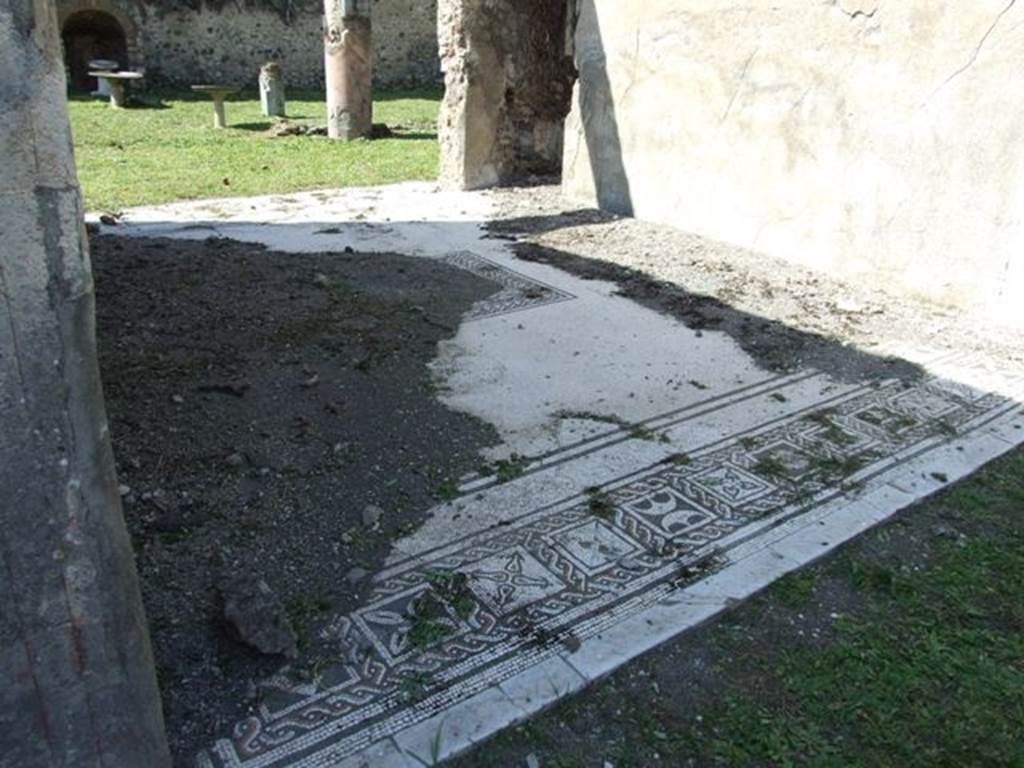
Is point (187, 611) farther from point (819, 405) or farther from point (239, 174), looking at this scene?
point (239, 174)

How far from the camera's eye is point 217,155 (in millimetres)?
8883

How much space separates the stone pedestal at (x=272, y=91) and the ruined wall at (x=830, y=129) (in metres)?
7.18

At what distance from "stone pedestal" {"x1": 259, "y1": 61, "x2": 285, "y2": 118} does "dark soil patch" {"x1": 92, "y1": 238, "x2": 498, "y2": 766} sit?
327 inches

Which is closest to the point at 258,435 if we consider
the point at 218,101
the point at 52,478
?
the point at 52,478

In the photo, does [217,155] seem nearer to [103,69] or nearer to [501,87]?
[501,87]

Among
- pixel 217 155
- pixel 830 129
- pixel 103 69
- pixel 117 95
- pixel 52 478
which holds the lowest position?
pixel 52 478

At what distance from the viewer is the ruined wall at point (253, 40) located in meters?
15.6

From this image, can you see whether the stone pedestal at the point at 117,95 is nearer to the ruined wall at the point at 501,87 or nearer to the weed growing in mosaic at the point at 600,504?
the ruined wall at the point at 501,87

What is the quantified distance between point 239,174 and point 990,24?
21.1 feet

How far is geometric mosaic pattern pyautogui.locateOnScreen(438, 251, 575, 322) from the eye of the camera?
441 centimetres

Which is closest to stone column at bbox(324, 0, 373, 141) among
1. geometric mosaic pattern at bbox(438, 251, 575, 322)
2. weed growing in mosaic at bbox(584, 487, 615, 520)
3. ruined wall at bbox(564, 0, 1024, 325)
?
ruined wall at bbox(564, 0, 1024, 325)

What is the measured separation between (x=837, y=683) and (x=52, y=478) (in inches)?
67.6

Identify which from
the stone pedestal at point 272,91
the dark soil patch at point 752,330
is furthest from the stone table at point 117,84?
the dark soil patch at point 752,330

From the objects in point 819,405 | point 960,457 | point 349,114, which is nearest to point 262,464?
point 819,405
